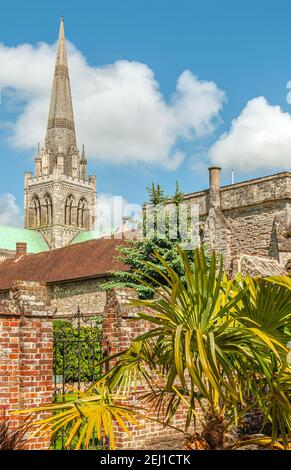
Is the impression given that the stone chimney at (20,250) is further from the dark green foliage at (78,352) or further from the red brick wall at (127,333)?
the red brick wall at (127,333)

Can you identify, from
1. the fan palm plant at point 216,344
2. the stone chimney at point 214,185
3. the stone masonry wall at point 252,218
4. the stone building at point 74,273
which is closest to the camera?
the fan palm plant at point 216,344

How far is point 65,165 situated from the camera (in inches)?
3492

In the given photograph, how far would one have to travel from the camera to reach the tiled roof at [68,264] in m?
33.3

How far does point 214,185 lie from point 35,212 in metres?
61.6

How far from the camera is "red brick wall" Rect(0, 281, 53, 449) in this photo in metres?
7.68

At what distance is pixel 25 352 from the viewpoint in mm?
7828

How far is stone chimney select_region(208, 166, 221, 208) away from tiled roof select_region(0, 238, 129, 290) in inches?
226

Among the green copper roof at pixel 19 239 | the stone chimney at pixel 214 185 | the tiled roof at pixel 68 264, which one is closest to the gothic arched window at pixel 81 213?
the green copper roof at pixel 19 239

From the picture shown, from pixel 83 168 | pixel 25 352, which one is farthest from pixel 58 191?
pixel 25 352

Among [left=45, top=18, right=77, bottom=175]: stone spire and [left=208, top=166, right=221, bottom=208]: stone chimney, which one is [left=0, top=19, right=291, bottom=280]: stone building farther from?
[left=208, top=166, right=221, bottom=208]: stone chimney

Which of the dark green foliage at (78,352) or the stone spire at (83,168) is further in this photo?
the stone spire at (83,168)
